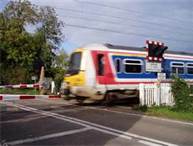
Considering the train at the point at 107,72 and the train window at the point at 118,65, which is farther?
the train window at the point at 118,65

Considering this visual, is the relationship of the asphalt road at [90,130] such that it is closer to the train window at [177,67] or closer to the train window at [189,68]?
the train window at [177,67]

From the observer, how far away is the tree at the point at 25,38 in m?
56.8

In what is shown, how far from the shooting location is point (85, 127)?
524 inches

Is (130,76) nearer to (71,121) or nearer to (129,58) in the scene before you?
(129,58)

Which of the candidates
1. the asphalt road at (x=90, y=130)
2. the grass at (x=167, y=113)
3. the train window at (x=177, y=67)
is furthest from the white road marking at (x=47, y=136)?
the train window at (x=177, y=67)

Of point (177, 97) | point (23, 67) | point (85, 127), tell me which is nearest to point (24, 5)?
point (23, 67)

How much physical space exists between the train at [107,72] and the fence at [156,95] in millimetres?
631

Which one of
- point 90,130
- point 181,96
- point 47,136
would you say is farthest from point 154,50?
point 47,136

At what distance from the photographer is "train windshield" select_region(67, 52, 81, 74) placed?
2269 cm

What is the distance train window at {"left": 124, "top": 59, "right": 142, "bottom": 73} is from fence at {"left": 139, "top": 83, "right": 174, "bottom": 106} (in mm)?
2877

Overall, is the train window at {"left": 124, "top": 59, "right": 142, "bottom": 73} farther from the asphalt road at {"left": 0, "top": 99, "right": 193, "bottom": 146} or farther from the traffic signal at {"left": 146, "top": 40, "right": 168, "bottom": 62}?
the asphalt road at {"left": 0, "top": 99, "right": 193, "bottom": 146}

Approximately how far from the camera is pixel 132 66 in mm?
23953

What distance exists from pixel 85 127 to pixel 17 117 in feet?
11.9

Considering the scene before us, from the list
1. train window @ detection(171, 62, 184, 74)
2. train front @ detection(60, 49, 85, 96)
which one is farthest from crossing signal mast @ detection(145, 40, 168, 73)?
train window @ detection(171, 62, 184, 74)
